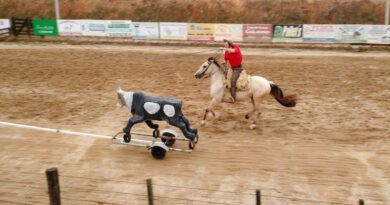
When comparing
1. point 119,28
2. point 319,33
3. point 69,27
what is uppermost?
point 69,27

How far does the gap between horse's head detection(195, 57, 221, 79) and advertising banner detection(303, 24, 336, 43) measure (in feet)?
49.8

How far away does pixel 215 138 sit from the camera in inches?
467

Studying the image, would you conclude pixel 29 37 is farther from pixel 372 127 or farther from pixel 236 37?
pixel 372 127

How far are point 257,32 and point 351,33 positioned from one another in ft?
17.4

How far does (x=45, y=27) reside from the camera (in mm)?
29375

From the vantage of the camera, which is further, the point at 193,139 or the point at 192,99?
the point at 192,99

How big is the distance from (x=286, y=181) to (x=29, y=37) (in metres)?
24.5

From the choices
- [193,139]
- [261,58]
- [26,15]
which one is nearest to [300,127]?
[193,139]

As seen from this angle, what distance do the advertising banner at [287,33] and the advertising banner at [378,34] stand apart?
12.3ft

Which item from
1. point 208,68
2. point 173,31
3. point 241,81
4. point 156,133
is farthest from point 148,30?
point 156,133

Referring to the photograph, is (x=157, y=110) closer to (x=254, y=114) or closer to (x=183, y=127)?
(x=183, y=127)

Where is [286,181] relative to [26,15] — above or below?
below

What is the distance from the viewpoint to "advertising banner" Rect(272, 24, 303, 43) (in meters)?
26.3

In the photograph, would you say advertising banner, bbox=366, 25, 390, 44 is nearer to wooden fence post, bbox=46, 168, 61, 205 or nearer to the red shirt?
the red shirt
